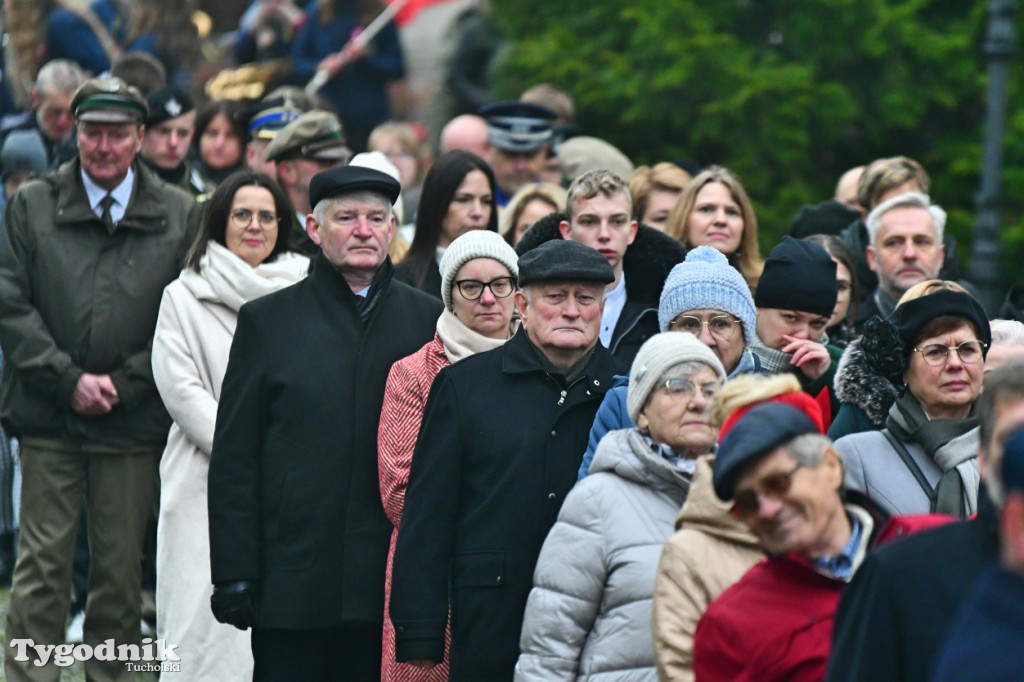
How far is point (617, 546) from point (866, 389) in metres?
1.38

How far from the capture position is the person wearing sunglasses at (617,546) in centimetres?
463

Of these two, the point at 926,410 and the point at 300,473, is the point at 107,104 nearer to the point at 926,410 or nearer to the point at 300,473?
the point at 300,473

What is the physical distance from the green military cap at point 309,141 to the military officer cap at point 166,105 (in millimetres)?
777

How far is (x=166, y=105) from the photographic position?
8852mm

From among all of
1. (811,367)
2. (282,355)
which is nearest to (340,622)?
(282,355)

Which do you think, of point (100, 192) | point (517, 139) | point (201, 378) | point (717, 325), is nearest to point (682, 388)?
point (717, 325)

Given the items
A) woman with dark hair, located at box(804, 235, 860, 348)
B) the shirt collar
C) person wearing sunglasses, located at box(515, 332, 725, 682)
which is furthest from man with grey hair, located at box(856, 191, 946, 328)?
the shirt collar

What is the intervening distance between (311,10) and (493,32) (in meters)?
1.55

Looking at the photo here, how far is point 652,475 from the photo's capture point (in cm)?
475

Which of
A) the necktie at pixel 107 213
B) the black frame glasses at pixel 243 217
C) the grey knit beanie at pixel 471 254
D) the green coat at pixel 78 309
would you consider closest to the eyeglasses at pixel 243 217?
the black frame glasses at pixel 243 217

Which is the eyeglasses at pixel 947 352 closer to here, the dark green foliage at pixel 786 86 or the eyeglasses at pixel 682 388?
the eyeglasses at pixel 682 388

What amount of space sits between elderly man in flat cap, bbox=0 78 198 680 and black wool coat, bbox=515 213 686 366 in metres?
1.79

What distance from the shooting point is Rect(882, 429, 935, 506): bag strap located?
513cm

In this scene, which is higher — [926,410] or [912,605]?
[926,410]
